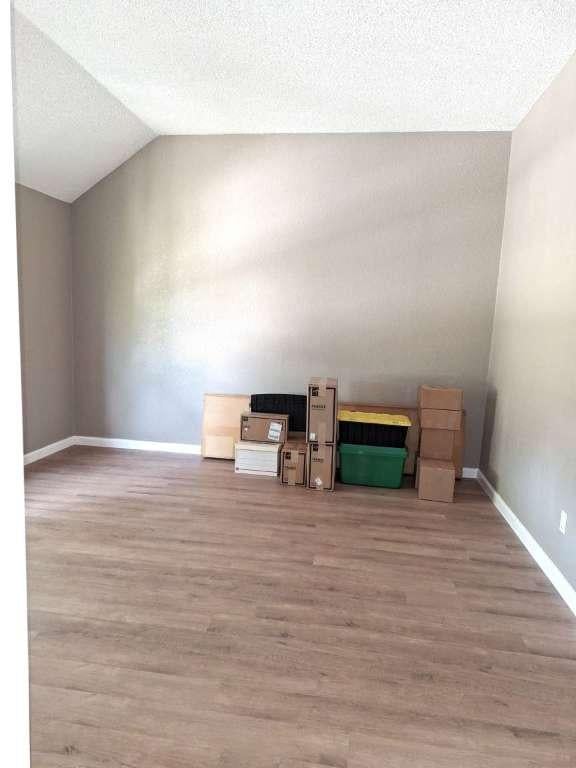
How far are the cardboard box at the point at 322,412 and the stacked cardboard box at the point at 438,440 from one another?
72 cm

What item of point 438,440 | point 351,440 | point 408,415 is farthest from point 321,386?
point 438,440

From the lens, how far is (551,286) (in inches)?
115

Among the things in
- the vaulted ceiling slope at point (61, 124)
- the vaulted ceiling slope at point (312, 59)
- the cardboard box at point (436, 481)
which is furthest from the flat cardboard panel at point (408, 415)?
the vaulted ceiling slope at point (61, 124)

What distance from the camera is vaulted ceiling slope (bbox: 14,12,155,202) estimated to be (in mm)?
2967

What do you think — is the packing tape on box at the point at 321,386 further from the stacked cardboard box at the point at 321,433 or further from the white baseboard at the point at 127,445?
the white baseboard at the point at 127,445

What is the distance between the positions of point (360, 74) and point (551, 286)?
1830 mm

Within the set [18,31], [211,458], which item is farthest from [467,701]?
[18,31]

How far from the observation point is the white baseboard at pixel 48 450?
4.32 meters

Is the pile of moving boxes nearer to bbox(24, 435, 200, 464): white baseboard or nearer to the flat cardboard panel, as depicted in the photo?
the flat cardboard panel

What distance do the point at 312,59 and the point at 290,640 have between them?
3.24 metres

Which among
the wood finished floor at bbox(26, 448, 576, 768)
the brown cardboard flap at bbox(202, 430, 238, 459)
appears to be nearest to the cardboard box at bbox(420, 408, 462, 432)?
the wood finished floor at bbox(26, 448, 576, 768)

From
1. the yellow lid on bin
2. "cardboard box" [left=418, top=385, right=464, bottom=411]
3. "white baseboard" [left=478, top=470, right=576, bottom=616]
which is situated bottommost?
"white baseboard" [left=478, top=470, right=576, bottom=616]

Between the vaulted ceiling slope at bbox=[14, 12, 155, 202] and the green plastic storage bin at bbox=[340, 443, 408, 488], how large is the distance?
10.6 ft

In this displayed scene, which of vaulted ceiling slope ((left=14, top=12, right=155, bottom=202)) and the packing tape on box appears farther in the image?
the packing tape on box
